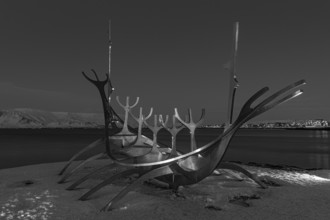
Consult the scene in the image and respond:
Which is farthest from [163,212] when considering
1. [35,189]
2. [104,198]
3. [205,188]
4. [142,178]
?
[35,189]

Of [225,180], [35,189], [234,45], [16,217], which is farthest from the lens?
[225,180]

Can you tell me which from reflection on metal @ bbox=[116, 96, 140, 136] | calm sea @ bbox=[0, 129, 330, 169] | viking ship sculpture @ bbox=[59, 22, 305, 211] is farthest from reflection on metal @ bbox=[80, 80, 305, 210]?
calm sea @ bbox=[0, 129, 330, 169]

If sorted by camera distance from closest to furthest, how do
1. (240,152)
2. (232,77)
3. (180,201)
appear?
(232,77) < (180,201) < (240,152)

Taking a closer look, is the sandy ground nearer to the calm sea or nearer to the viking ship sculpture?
the viking ship sculpture

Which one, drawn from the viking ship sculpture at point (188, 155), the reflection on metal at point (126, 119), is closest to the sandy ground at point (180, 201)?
the viking ship sculpture at point (188, 155)

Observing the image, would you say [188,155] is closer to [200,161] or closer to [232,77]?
[200,161]

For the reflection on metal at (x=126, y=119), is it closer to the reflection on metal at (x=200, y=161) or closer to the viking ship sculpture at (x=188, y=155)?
the viking ship sculpture at (x=188, y=155)

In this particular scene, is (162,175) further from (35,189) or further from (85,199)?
(35,189)

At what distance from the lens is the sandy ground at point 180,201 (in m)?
6.69

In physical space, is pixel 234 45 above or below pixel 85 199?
above

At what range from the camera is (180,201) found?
775cm

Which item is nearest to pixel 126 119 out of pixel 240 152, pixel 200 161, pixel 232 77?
pixel 200 161

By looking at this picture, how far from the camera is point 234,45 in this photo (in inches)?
280

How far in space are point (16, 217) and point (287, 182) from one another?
9.33 meters
